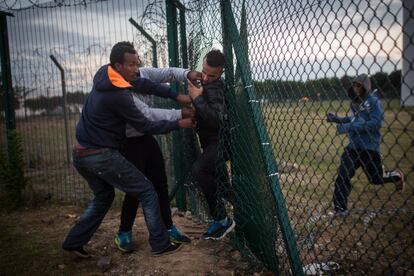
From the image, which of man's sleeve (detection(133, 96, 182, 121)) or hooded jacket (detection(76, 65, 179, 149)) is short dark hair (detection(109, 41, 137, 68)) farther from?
man's sleeve (detection(133, 96, 182, 121))

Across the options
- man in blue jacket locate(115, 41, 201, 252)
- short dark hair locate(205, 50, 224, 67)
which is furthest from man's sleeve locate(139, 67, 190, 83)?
short dark hair locate(205, 50, 224, 67)

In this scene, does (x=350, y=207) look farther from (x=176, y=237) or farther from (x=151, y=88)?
(x=151, y=88)

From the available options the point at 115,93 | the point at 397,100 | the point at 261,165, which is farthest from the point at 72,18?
the point at 397,100

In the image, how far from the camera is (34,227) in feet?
15.7

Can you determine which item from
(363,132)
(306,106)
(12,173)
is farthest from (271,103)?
(12,173)

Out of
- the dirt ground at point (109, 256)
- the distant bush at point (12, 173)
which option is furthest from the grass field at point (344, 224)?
the distant bush at point (12, 173)

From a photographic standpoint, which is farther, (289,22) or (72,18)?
(72,18)

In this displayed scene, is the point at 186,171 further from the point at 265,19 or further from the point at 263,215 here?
the point at 265,19

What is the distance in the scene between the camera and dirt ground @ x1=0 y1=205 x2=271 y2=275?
3381 mm

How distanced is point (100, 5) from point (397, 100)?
4.73m

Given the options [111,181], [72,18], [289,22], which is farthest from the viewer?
[72,18]

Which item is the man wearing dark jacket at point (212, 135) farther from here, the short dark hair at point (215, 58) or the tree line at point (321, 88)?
the tree line at point (321, 88)

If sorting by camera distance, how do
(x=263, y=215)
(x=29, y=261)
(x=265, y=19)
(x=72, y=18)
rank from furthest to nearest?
(x=72, y=18)
(x=29, y=261)
(x=263, y=215)
(x=265, y=19)

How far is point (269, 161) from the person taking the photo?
2.87 metres
